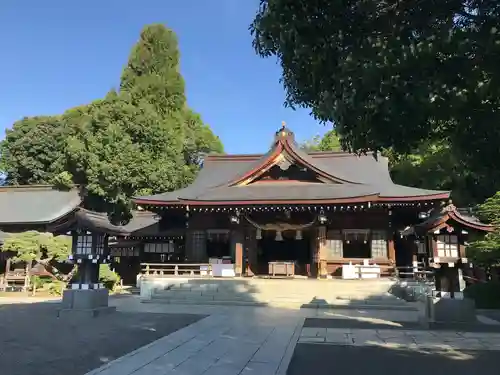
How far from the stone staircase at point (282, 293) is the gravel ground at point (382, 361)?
694 cm

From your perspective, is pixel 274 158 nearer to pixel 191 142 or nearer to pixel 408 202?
pixel 408 202

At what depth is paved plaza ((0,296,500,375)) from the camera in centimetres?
680

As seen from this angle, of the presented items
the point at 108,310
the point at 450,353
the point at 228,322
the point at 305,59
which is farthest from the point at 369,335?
the point at 108,310

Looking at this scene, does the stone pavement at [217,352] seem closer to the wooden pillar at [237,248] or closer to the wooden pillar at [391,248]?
the wooden pillar at [237,248]

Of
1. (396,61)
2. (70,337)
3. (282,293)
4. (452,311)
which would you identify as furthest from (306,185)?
(396,61)

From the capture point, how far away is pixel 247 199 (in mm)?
21141

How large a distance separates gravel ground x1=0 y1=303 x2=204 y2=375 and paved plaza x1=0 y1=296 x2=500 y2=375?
45 cm

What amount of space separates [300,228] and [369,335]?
11657mm

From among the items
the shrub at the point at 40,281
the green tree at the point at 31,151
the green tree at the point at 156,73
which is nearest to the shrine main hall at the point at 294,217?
the shrub at the point at 40,281

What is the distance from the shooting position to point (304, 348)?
27.4 ft

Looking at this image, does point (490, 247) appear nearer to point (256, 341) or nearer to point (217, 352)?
point (256, 341)

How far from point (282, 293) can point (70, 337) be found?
9841mm

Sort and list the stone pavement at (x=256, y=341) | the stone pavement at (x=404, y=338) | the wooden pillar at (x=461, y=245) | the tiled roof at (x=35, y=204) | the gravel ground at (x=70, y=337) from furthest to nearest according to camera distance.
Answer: the tiled roof at (x=35, y=204) → the wooden pillar at (x=461, y=245) → the stone pavement at (x=404, y=338) → the gravel ground at (x=70, y=337) → the stone pavement at (x=256, y=341)

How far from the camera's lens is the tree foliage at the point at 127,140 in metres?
31.5
